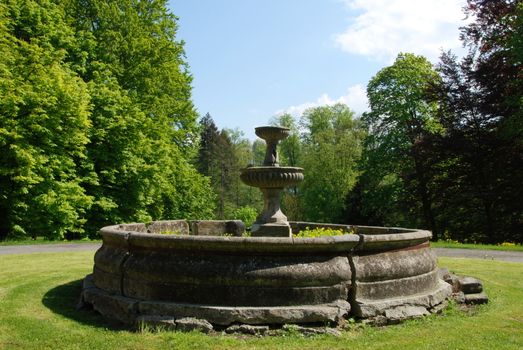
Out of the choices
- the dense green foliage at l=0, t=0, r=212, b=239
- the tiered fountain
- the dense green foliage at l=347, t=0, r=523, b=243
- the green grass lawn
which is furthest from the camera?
the dense green foliage at l=347, t=0, r=523, b=243

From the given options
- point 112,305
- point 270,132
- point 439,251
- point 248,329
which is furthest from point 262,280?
point 439,251

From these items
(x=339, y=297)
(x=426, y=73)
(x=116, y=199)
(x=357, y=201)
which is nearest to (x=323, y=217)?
(x=357, y=201)

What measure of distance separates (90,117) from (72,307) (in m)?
18.5

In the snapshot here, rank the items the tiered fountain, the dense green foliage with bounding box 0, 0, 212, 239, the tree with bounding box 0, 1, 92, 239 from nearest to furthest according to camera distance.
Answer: the tiered fountain → the tree with bounding box 0, 1, 92, 239 → the dense green foliage with bounding box 0, 0, 212, 239

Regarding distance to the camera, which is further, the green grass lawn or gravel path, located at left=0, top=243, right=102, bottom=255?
gravel path, located at left=0, top=243, right=102, bottom=255

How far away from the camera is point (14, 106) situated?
2033 centimetres

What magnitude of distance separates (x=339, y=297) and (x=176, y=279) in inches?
96.4

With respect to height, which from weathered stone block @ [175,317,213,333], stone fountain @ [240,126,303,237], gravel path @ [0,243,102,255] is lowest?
weathered stone block @ [175,317,213,333]

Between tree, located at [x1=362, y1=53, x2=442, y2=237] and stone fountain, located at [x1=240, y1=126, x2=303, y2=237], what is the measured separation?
20.6 metres

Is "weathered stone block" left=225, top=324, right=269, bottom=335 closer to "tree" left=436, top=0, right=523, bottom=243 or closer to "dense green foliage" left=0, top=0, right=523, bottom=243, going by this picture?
"dense green foliage" left=0, top=0, right=523, bottom=243

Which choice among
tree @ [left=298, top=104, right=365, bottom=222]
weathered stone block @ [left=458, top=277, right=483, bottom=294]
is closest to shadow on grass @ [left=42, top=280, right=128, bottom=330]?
weathered stone block @ [left=458, top=277, right=483, bottom=294]

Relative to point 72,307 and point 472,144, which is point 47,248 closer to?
point 72,307

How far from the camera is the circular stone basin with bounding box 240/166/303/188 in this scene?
32.6 ft

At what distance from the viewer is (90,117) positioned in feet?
82.3
